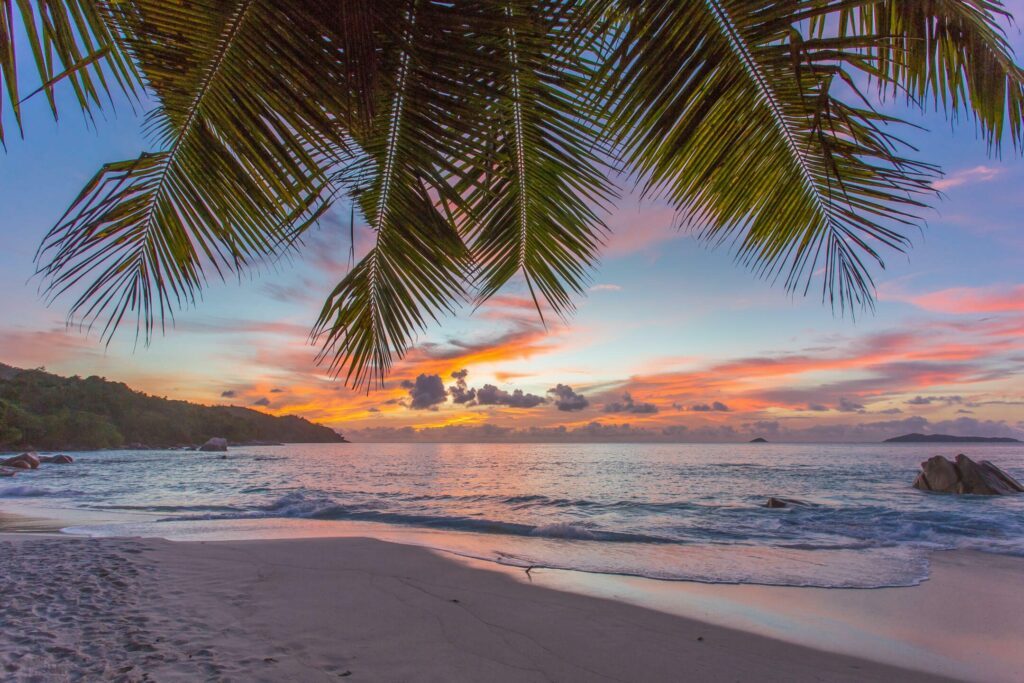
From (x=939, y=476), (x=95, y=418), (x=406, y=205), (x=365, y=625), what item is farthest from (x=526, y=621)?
(x=95, y=418)

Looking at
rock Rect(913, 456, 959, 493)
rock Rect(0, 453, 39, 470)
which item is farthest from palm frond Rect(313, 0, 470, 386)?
rock Rect(0, 453, 39, 470)

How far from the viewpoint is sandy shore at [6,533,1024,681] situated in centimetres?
328

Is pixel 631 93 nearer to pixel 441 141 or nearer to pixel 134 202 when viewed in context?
pixel 441 141

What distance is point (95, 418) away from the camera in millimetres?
63594

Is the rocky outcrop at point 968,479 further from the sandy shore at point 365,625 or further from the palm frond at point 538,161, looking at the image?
the palm frond at point 538,161

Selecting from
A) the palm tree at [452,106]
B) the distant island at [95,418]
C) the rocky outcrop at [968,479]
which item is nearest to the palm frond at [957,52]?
the palm tree at [452,106]

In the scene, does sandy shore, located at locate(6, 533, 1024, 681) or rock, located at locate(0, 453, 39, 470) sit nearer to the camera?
sandy shore, located at locate(6, 533, 1024, 681)

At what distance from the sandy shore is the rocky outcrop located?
11887 millimetres

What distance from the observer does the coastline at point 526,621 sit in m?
3.53

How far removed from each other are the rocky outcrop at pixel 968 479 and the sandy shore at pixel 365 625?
11.9m

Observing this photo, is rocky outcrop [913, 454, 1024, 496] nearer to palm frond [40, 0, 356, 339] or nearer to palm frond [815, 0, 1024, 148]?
palm frond [815, 0, 1024, 148]

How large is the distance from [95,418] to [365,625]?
7743 centimetres

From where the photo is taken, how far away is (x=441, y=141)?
2.26 m

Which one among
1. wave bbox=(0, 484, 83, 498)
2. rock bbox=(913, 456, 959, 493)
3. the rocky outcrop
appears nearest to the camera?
the rocky outcrop
